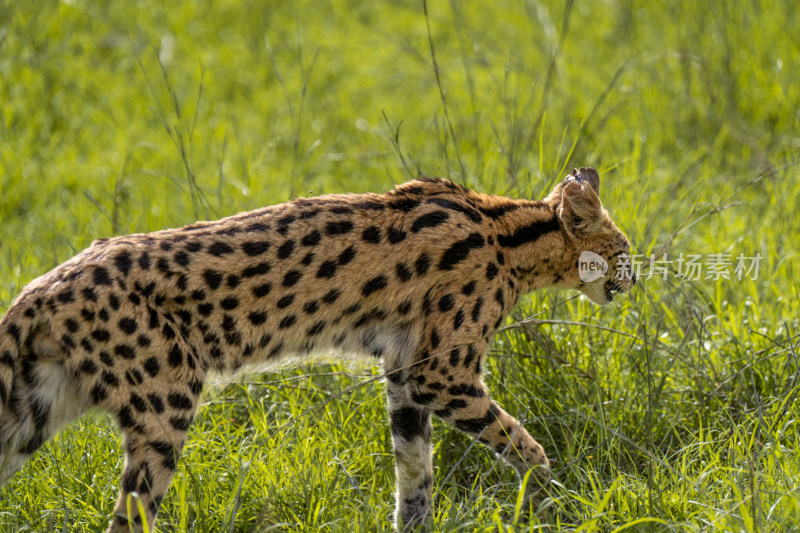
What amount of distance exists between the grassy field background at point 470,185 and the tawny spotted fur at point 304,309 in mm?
233

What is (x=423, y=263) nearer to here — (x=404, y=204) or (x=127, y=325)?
(x=404, y=204)

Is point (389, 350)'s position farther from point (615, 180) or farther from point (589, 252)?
point (615, 180)

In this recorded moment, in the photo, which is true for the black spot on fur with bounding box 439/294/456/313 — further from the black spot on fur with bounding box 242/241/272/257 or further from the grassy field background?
the black spot on fur with bounding box 242/241/272/257

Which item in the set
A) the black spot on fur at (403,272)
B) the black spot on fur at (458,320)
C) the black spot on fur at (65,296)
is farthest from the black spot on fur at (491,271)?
the black spot on fur at (65,296)

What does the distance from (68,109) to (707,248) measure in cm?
568

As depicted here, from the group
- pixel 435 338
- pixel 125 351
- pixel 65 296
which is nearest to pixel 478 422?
pixel 435 338

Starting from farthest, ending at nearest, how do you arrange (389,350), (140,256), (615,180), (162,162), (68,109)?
(68,109), (162,162), (615,180), (389,350), (140,256)

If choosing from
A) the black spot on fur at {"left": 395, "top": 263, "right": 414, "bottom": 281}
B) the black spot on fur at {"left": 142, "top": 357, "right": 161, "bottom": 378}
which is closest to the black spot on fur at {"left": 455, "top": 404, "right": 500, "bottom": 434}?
the black spot on fur at {"left": 395, "top": 263, "right": 414, "bottom": 281}

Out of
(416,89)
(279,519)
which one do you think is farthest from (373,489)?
(416,89)

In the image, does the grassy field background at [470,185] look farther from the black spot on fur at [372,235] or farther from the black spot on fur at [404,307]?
the black spot on fur at [372,235]

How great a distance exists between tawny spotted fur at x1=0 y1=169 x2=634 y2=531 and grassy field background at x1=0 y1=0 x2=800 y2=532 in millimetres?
233

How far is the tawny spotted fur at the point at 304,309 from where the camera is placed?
396 cm

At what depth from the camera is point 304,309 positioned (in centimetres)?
446

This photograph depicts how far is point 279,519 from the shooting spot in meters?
4.44
